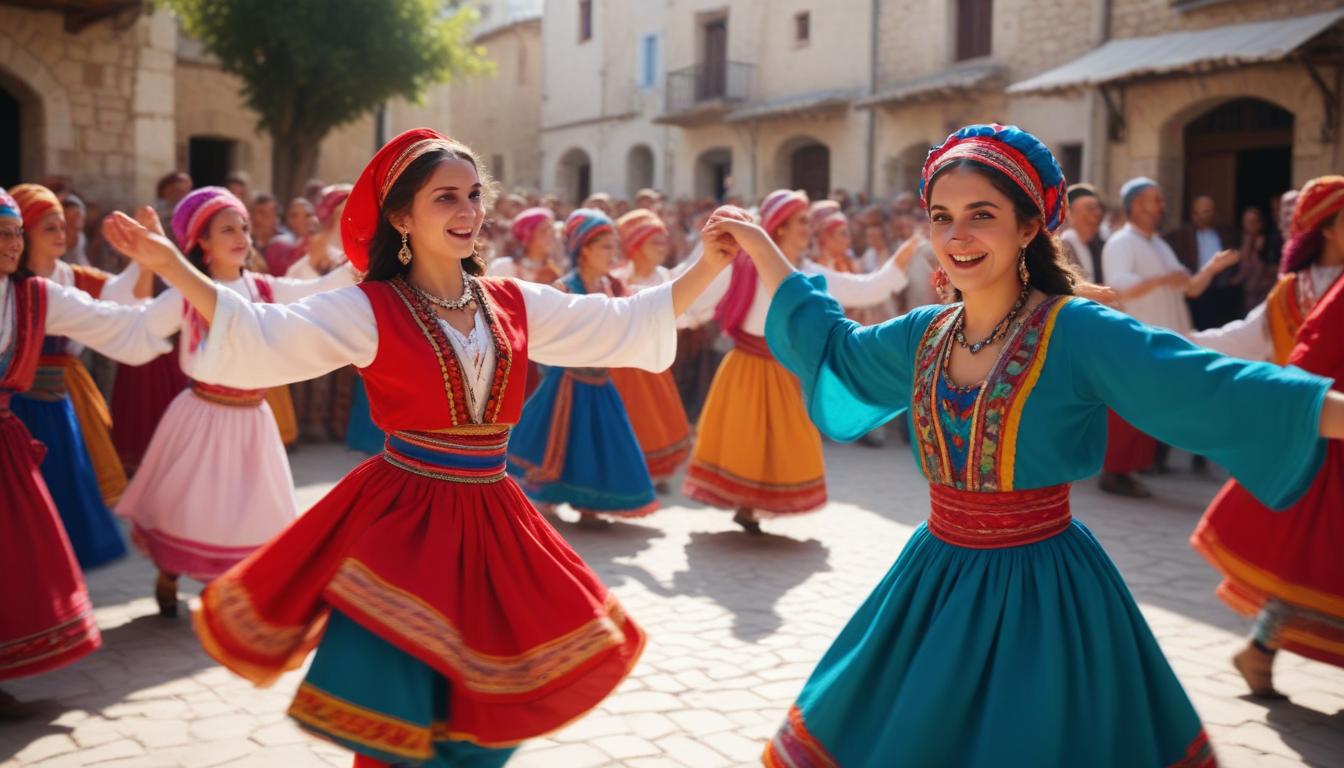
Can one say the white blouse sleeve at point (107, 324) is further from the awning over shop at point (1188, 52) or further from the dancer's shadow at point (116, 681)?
the awning over shop at point (1188, 52)

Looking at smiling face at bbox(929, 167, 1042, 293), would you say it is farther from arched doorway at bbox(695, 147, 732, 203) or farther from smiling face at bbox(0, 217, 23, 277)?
arched doorway at bbox(695, 147, 732, 203)

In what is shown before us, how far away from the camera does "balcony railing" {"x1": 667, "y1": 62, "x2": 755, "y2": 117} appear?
26.2 meters

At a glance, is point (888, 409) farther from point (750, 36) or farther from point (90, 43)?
point (750, 36)

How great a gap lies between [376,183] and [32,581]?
1996 millimetres

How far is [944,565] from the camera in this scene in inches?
110

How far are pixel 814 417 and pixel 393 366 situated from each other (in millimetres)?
1143

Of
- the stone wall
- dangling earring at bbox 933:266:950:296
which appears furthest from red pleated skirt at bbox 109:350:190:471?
dangling earring at bbox 933:266:950:296

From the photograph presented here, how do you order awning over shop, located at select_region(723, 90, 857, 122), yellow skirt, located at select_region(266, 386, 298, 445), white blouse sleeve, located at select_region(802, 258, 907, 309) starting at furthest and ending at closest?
awning over shop, located at select_region(723, 90, 857, 122) < yellow skirt, located at select_region(266, 386, 298, 445) < white blouse sleeve, located at select_region(802, 258, 907, 309)

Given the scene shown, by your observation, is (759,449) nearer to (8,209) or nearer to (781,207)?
(781,207)

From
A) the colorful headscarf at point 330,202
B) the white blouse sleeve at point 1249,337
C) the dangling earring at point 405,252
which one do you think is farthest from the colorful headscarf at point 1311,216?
the colorful headscarf at point 330,202

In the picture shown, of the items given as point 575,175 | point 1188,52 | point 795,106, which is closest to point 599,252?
point 1188,52

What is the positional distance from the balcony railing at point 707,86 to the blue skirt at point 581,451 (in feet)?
64.9

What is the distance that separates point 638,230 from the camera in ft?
26.6

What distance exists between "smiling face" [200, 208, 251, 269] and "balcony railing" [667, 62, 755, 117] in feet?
70.9
